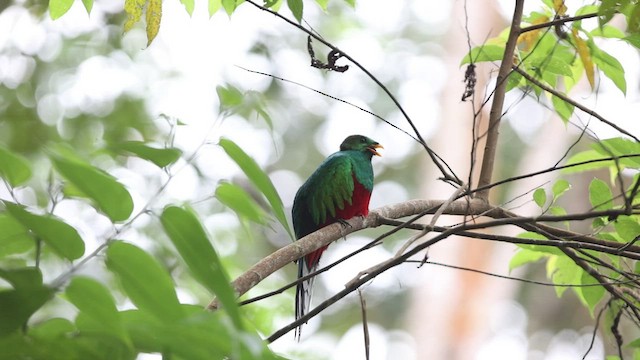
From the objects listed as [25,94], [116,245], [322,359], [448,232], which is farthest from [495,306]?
[116,245]

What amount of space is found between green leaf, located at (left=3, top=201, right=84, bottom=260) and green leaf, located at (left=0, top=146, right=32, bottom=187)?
0.31ft

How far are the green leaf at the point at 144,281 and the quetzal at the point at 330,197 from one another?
2576 millimetres

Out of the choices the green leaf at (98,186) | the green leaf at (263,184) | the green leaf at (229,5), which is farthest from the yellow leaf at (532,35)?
the green leaf at (98,186)

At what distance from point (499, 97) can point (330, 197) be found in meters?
1.44

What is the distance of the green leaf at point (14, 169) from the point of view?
677mm

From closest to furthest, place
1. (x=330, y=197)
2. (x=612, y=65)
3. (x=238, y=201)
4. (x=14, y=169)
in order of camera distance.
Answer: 1. (x=14, y=169)
2. (x=238, y=201)
3. (x=612, y=65)
4. (x=330, y=197)

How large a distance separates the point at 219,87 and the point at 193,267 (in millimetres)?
546

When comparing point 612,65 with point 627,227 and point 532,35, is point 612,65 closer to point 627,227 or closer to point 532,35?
point 532,35

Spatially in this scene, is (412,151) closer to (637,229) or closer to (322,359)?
(322,359)

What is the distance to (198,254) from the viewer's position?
59 cm

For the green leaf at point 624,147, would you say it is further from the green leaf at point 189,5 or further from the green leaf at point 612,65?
the green leaf at point 189,5

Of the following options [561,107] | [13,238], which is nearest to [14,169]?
[13,238]

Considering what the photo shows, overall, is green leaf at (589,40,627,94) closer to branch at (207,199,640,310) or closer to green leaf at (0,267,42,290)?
branch at (207,199,640,310)

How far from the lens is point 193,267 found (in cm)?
57
